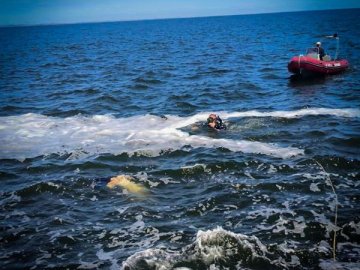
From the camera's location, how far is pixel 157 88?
23078mm

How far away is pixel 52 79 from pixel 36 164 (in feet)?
62.2

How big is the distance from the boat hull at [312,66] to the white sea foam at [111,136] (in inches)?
300

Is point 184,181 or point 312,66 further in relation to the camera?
point 312,66

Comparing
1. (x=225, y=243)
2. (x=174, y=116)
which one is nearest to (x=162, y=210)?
(x=225, y=243)

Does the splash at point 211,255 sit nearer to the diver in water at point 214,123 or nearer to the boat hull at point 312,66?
the diver in water at point 214,123

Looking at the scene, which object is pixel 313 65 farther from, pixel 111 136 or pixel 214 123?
pixel 111 136

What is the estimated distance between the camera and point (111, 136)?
13.8m

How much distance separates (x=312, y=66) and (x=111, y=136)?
15.4m

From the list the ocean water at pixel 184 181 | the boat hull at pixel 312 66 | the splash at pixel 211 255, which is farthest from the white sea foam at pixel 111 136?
the boat hull at pixel 312 66

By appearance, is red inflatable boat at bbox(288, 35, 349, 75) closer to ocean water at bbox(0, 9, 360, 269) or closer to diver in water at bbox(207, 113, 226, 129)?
ocean water at bbox(0, 9, 360, 269)

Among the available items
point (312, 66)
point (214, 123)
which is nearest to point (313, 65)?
point (312, 66)

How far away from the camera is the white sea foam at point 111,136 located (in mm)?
12102

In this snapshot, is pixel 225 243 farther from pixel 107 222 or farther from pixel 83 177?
pixel 83 177

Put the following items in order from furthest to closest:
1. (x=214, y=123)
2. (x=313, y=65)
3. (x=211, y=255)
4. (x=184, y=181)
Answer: (x=313, y=65) < (x=214, y=123) < (x=184, y=181) < (x=211, y=255)
